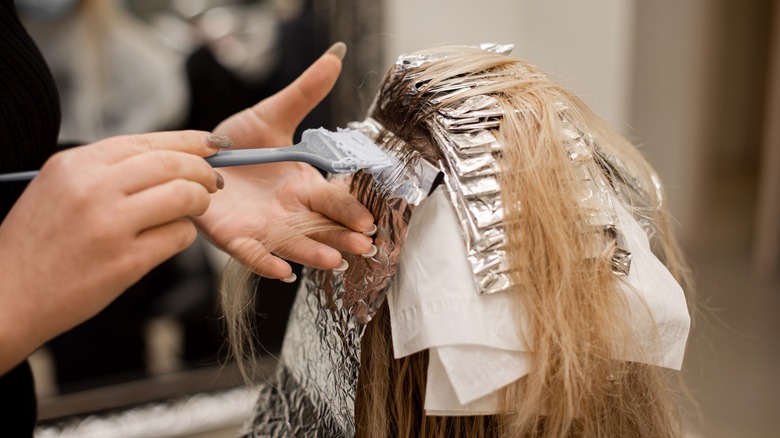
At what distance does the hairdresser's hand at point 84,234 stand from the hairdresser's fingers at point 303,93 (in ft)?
0.92

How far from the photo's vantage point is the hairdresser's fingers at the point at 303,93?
730 mm

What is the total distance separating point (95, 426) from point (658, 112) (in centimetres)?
184

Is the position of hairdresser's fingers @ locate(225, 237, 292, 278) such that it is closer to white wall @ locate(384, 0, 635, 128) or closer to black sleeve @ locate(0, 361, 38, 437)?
black sleeve @ locate(0, 361, 38, 437)

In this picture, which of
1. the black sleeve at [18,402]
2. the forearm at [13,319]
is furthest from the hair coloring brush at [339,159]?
the black sleeve at [18,402]

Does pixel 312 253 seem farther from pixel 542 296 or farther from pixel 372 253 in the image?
pixel 542 296

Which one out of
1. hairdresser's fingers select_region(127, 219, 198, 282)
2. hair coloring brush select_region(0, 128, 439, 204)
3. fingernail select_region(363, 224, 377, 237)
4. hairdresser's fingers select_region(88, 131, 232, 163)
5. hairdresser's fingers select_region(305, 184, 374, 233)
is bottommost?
→ fingernail select_region(363, 224, 377, 237)

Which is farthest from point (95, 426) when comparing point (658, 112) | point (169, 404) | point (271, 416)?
point (658, 112)

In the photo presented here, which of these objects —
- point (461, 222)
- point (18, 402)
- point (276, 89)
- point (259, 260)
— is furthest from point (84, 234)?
point (276, 89)

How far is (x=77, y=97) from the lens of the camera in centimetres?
136

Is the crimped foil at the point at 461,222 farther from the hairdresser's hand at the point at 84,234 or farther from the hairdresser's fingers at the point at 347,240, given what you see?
A: the hairdresser's hand at the point at 84,234

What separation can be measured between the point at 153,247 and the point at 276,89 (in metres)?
1.11

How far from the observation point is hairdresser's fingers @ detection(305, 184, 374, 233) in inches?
23.0

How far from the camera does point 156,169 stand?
474mm

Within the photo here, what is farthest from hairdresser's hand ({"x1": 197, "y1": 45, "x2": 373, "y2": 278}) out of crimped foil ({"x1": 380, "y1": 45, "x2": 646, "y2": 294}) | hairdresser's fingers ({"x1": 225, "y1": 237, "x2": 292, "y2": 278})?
crimped foil ({"x1": 380, "y1": 45, "x2": 646, "y2": 294})
